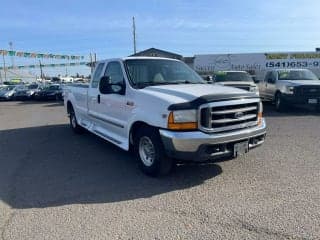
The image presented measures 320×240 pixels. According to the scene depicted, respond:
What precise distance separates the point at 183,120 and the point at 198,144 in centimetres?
41

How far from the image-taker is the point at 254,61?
29.9m

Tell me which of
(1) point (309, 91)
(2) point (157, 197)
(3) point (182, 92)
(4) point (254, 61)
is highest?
(4) point (254, 61)

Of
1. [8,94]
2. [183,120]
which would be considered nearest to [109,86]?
[183,120]

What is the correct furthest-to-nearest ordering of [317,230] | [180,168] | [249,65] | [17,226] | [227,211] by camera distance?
[249,65]
[180,168]
[227,211]
[17,226]
[317,230]

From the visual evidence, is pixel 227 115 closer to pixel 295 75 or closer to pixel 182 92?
pixel 182 92

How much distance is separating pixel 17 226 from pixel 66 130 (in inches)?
273

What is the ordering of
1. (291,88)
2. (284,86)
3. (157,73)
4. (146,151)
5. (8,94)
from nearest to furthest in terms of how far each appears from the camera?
(146,151), (157,73), (291,88), (284,86), (8,94)

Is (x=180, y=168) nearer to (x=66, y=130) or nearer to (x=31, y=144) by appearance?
(x=31, y=144)

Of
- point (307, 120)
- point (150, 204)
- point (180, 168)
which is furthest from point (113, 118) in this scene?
point (307, 120)

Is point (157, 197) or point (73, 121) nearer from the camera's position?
point (157, 197)

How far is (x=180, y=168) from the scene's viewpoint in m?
5.80

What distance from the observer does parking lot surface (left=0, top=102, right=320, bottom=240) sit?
143 inches

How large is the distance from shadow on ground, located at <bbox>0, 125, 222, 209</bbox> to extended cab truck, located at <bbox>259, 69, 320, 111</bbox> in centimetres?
844

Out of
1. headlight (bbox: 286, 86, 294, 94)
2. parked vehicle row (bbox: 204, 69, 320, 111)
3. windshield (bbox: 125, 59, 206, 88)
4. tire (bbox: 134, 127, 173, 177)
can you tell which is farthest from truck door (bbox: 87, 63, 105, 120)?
headlight (bbox: 286, 86, 294, 94)
